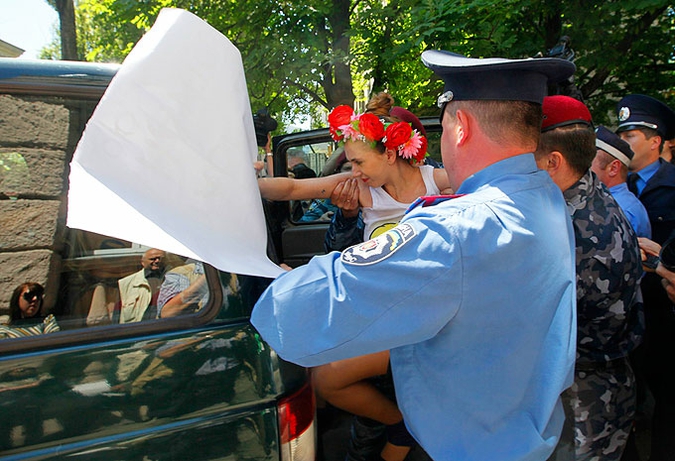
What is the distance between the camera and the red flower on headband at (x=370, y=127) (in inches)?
87.5

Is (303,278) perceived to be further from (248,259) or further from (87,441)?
(87,441)

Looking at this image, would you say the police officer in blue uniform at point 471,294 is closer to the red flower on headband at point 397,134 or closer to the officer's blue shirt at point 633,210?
the red flower on headband at point 397,134

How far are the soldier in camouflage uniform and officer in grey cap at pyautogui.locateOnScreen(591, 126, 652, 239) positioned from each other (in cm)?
67

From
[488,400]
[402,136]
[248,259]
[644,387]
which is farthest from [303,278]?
[644,387]

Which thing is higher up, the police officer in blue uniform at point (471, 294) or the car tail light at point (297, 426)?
the police officer in blue uniform at point (471, 294)

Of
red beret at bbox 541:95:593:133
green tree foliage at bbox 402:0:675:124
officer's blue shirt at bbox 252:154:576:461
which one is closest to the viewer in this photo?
officer's blue shirt at bbox 252:154:576:461

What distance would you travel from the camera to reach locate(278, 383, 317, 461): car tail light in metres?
1.53

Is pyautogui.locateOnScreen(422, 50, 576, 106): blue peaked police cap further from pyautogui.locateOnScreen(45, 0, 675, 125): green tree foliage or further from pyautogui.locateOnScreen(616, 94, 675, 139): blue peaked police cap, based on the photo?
pyautogui.locateOnScreen(45, 0, 675, 125): green tree foliage

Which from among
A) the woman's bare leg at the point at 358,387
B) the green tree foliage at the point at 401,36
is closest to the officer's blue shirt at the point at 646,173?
the woman's bare leg at the point at 358,387

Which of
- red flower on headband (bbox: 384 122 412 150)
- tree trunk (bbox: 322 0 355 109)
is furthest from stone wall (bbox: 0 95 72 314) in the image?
tree trunk (bbox: 322 0 355 109)

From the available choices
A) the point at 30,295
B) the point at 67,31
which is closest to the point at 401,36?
the point at 30,295

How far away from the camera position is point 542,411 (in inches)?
45.9

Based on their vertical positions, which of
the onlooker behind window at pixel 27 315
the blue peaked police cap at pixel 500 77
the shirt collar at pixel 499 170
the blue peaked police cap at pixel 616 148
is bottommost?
the blue peaked police cap at pixel 616 148

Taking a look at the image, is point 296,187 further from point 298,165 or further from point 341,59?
point 341,59
